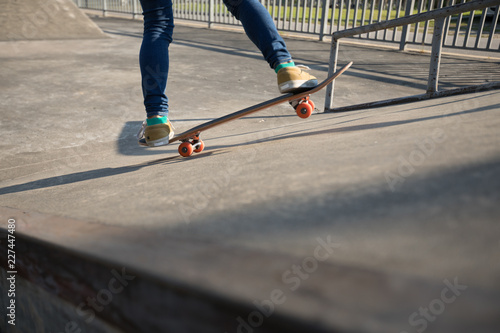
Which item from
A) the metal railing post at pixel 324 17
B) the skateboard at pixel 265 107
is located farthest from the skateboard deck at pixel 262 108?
the metal railing post at pixel 324 17

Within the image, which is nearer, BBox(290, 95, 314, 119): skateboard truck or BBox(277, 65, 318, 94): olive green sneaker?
BBox(277, 65, 318, 94): olive green sneaker

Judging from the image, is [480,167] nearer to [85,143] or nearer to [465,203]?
[465,203]

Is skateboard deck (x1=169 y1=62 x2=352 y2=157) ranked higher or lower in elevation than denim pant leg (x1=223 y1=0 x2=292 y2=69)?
lower

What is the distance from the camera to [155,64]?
2.10 metres

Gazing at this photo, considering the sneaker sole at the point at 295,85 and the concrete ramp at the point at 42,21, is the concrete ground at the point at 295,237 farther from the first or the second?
the concrete ramp at the point at 42,21

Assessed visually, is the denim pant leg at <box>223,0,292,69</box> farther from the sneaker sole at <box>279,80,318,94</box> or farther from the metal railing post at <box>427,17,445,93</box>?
the metal railing post at <box>427,17,445,93</box>

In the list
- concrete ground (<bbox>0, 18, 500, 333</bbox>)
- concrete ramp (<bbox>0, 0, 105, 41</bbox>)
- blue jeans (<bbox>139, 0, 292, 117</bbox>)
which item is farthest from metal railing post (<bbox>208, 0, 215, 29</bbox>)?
concrete ground (<bbox>0, 18, 500, 333</bbox>)

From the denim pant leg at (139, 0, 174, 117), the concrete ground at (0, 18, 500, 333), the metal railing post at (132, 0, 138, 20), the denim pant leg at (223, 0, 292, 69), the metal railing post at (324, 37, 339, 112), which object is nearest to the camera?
the concrete ground at (0, 18, 500, 333)

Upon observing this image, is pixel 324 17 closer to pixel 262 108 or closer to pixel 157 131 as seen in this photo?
pixel 262 108

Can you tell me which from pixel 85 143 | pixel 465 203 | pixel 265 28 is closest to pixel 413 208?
pixel 465 203

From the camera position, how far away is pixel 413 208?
79cm

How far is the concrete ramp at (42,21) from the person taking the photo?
7785mm

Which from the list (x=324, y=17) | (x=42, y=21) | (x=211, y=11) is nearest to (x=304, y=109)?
(x=324, y=17)

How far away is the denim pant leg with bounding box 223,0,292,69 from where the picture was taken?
2.00 m
